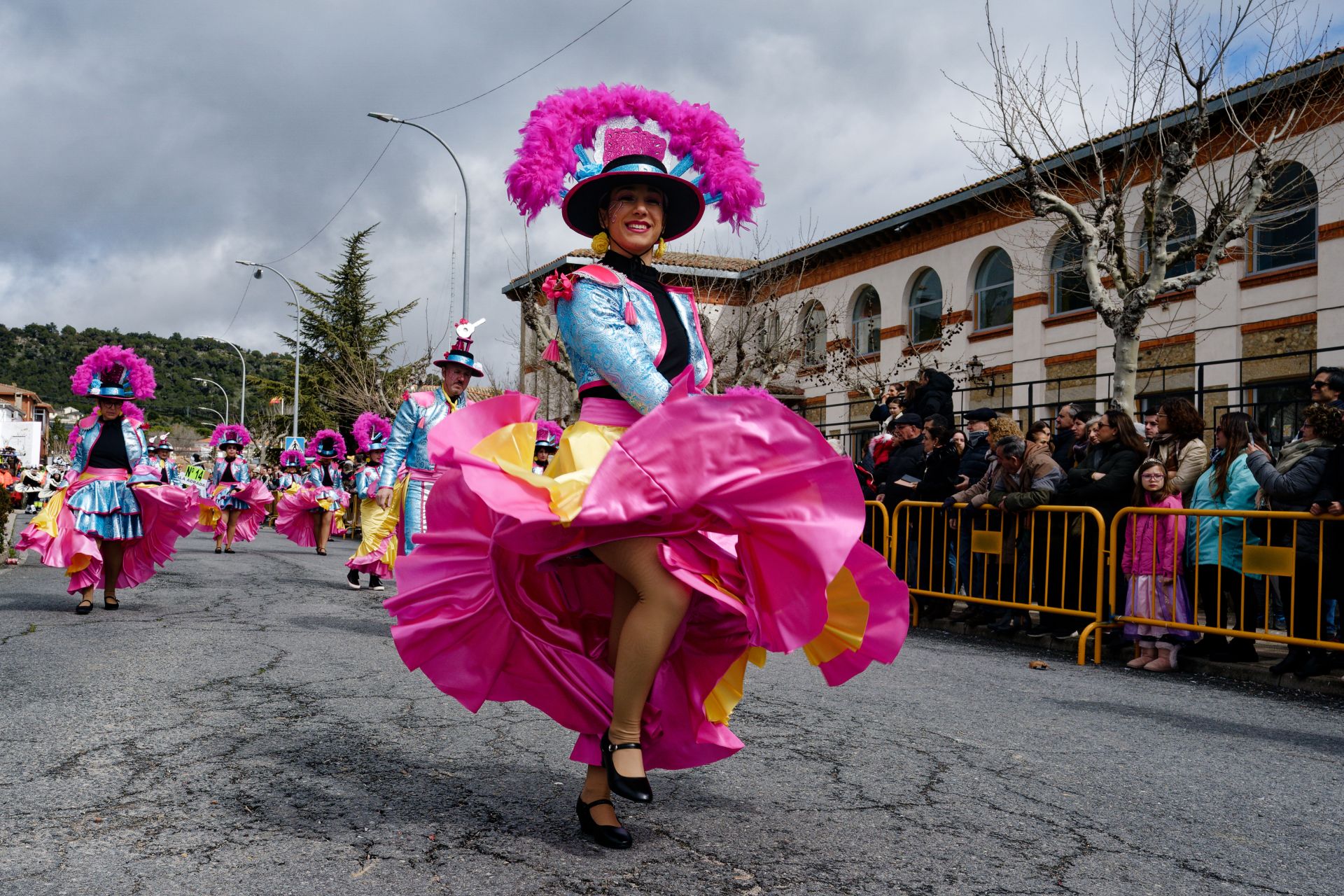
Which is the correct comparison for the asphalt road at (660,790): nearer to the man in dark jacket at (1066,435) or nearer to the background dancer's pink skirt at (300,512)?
the man in dark jacket at (1066,435)

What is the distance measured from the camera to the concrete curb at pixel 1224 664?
270 inches

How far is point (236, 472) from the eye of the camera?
65.0 feet

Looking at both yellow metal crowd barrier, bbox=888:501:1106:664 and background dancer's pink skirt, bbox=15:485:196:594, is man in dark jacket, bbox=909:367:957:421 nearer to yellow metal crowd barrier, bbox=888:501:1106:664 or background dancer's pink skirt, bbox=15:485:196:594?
yellow metal crowd barrier, bbox=888:501:1106:664

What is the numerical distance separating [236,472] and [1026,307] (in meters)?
16.0

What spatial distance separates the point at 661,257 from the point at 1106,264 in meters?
10.7

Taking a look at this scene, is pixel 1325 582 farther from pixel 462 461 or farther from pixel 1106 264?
pixel 1106 264

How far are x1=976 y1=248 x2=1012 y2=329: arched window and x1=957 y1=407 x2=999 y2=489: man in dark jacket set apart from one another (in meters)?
15.0

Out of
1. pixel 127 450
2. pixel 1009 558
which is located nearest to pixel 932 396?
pixel 1009 558

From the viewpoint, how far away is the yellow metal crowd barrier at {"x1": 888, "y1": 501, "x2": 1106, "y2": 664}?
8.22 meters

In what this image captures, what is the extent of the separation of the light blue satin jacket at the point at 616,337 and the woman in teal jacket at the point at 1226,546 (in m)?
5.35

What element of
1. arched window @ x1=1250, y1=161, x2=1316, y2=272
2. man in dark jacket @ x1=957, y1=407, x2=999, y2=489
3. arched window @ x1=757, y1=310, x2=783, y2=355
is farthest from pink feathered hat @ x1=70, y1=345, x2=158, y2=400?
arched window @ x1=757, y1=310, x2=783, y2=355

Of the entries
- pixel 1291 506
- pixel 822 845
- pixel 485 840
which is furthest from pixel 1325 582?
pixel 485 840

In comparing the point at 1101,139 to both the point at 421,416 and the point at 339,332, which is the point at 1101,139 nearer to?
the point at 421,416

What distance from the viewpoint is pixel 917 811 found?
348 centimetres
